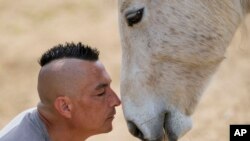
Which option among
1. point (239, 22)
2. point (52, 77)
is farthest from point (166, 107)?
point (52, 77)

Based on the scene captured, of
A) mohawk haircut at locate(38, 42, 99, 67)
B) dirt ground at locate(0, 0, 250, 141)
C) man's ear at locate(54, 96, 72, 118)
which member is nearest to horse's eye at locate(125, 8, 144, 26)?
mohawk haircut at locate(38, 42, 99, 67)

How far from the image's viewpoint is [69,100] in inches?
123

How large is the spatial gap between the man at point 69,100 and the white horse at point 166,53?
571 mm

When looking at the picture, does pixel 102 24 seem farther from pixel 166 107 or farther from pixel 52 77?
pixel 52 77

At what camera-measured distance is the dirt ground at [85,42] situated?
723 centimetres

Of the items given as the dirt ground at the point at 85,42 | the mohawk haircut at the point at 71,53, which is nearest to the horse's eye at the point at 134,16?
the mohawk haircut at the point at 71,53

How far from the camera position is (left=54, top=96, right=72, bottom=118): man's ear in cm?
310

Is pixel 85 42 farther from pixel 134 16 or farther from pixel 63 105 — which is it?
pixel 63 105

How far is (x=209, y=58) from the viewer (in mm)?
3824

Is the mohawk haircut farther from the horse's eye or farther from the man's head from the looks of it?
the horse's eye

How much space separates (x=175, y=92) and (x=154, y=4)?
0.50m

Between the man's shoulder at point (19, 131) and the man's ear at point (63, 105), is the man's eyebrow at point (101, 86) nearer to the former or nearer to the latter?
the man's ear at point (63, 105)

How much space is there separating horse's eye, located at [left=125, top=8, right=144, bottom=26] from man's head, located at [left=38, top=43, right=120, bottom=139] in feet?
1.74

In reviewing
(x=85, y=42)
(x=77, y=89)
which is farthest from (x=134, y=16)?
(x=85, y=42)
